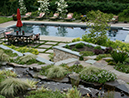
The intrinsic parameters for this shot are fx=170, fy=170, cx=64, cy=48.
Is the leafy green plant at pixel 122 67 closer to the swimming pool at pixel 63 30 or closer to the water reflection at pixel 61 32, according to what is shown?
the swimming pool at pixel 63 30

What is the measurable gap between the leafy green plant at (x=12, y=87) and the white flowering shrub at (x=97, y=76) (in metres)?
1.80

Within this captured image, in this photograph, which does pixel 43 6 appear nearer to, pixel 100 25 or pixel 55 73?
pixel 100 25

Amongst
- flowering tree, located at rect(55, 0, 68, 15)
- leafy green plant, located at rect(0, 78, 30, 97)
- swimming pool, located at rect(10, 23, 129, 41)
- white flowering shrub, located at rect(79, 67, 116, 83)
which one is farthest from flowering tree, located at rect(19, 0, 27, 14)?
leafy green plant, located at rect(0, 78, 30, 97)

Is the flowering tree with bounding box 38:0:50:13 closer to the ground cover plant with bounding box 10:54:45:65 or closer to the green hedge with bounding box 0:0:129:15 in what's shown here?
the green hedge with bounding box 0:0:129:15

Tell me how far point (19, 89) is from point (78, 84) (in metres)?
1.69

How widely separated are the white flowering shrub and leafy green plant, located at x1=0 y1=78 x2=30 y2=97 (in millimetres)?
1801

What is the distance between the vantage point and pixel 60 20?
2234 cm

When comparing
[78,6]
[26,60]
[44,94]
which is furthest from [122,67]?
[78,6]

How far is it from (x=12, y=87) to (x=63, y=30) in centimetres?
1425

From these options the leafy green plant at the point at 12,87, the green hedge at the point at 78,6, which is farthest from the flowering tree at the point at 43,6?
the leafy green plant at the point at 12,87

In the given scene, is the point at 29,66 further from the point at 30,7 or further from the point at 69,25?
the point at 30,7

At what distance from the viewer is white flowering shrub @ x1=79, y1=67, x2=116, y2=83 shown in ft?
16.7

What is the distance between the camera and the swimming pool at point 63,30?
1630cm

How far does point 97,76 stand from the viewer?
5176 mm
